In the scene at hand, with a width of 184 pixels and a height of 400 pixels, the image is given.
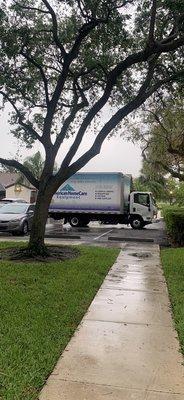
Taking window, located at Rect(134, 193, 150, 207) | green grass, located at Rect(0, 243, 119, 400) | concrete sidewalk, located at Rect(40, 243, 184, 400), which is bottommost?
concrete sidewalk, located at Rect(40, 243, 184, 400)

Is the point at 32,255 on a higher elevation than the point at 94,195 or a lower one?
lower

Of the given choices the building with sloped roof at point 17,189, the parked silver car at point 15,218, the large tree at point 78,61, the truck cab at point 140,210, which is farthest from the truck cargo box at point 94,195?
the building with sloped roof at point 17,189

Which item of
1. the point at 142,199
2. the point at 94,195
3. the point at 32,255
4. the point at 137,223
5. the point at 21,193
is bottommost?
the point at 32,255

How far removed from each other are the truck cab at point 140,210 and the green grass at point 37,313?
14968 millimetres

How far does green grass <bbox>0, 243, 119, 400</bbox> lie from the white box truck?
14548mm

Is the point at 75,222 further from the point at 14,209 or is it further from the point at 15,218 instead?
the point at 15,218

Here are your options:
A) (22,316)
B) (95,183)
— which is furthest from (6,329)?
(95,183)

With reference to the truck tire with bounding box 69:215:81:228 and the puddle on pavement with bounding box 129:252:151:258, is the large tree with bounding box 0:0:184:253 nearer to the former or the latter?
the puddle on pavement with bounding box 129:252:151:258

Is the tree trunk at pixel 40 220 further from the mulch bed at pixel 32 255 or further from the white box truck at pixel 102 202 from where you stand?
the white box truck at pixel 102 202

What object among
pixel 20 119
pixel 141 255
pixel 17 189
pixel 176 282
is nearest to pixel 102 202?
pixel 141 255

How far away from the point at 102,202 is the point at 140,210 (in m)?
2.34

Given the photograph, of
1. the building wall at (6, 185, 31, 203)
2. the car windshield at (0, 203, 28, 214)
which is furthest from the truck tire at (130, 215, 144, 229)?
the building wall at (6, 185, 31, 203)

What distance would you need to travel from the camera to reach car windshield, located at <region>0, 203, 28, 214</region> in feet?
67.8

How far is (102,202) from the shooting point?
2589cm
